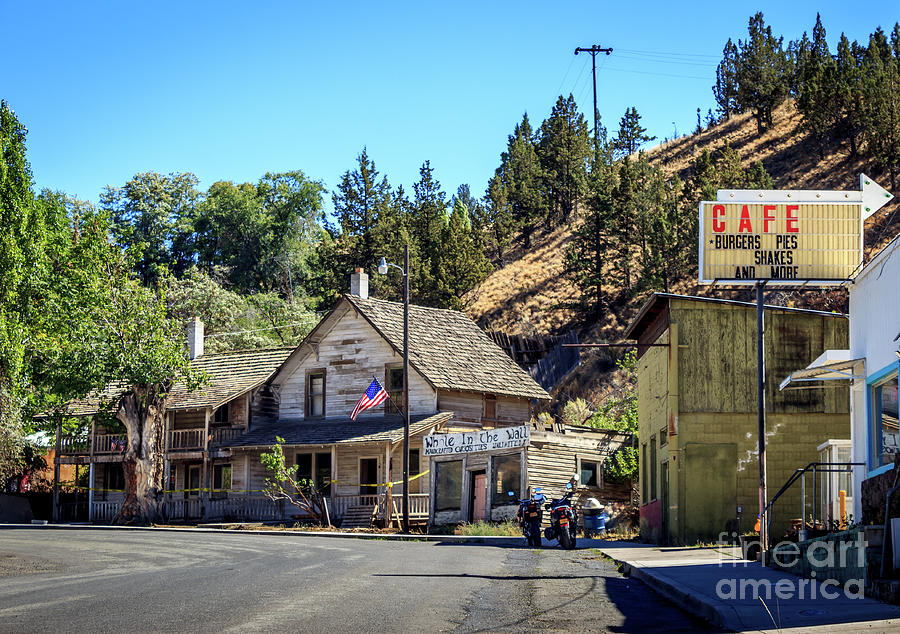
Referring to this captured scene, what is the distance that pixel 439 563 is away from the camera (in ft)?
61.2

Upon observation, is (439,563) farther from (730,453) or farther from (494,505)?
(494,505)

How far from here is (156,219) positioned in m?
87.5

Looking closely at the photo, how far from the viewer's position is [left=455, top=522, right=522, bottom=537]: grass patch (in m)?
30.7

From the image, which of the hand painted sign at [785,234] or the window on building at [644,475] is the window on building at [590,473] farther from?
the hand painted sign at [785,234]

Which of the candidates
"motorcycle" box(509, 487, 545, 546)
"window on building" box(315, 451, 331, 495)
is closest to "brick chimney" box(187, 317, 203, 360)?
"window on building" box(315, 451, 331, 495)

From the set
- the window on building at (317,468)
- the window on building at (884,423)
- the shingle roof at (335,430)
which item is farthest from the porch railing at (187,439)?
the window on building at (884,423)

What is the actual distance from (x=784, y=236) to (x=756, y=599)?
10.8 m

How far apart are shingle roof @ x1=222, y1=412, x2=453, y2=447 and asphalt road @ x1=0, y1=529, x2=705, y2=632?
17.9 meters

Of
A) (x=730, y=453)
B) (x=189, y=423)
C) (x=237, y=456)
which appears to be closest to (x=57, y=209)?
(x=189, y=423)

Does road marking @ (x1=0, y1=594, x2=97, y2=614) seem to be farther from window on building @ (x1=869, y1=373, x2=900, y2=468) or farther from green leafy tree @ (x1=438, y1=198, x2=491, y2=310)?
green leafy tree @ (x1=438, y1=198, x2=491, y2=310)

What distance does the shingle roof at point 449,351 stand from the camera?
139 ft

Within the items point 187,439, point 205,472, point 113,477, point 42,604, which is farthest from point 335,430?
point 42,604

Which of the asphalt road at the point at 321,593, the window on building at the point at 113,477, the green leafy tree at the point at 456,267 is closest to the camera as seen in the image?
the asphalt road at the point at 321,593

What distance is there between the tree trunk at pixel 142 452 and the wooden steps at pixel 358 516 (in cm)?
756
